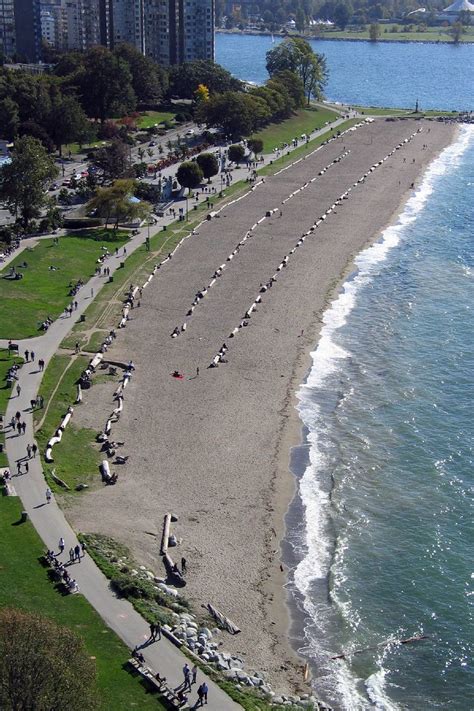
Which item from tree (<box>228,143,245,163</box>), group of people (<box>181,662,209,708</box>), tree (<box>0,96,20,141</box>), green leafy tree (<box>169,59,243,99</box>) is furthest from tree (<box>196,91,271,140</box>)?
group of people (<box>181,662,209,708</box>)

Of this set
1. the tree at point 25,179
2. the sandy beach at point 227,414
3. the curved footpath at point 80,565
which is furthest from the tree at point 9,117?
the curved footpath at point 80,565

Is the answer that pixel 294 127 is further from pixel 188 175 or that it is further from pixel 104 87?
pixel 188 175

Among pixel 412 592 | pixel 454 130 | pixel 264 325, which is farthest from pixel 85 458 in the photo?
pixel 454 130

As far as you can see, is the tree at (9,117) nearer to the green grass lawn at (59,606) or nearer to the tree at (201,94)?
the tree at (201,94)

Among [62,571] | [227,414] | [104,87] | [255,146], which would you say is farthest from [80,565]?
[104,87]

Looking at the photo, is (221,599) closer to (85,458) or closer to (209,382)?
(85,458)
